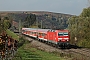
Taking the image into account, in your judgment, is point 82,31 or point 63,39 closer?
point 63,39

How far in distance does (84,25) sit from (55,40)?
13391 mm

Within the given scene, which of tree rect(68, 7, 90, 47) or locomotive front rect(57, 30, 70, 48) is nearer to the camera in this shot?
locomotive front rect(57, 30, 70, 48)

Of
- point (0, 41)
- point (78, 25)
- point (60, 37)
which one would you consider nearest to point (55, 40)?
point (60, 37)

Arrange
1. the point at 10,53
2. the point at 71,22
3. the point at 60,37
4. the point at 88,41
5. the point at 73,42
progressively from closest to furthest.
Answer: the point at 10,53
the point at 60,37
the point at 88,41
the point at 73,42
the point at 71,22

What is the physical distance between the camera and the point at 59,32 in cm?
4106

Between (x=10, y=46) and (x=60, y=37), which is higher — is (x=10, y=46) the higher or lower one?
the higher one

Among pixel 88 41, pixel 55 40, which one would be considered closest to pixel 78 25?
pixel 88 41

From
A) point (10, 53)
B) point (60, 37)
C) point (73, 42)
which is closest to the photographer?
point (10, 53)

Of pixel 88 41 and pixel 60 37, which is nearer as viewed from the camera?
pixel 60 37

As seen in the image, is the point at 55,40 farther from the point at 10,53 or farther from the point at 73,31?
the point at 10,53

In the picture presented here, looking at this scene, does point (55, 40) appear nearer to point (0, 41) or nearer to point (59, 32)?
point (59, 32)

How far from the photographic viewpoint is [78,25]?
182 ft

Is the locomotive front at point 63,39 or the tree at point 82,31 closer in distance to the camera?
the locomotive front at point 63,39

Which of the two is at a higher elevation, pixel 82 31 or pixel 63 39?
pixel 63 39
